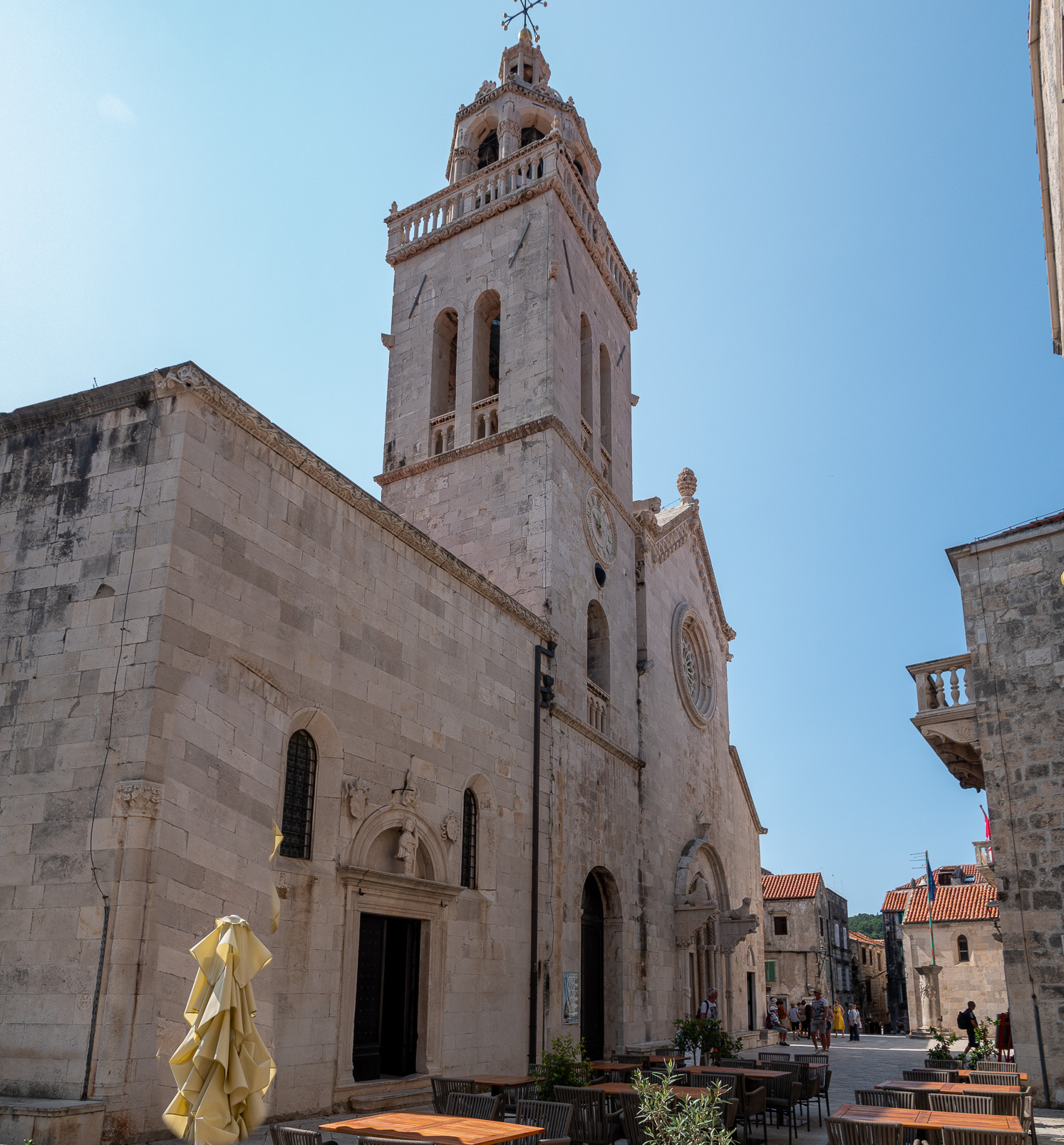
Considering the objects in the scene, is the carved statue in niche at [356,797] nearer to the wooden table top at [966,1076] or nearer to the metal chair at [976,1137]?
the metal chair at [976,1137]

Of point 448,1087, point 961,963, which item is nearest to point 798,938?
point 961,963

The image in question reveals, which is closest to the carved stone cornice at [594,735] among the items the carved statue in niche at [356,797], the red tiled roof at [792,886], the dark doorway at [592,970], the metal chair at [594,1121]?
the dark doorway at [592,970]

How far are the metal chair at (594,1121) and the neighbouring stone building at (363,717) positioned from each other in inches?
111

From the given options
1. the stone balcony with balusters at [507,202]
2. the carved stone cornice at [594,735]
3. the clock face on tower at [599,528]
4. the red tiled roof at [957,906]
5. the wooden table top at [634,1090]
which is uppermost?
the stone balcony with balusters at [507,202]

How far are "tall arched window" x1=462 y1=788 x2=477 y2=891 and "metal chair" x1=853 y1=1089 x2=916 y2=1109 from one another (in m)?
5.81

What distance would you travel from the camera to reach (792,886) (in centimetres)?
4325

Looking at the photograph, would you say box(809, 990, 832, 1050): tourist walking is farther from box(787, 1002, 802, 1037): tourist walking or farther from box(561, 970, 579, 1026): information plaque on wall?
box(561, 970, 579, 1026): information plaque on wall

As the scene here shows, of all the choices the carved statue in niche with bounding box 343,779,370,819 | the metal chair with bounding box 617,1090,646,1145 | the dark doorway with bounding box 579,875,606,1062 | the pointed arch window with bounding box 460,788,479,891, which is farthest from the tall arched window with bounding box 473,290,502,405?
the metal chair with bounding box 617,1090,646,1145

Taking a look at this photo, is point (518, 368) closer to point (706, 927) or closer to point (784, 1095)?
point (784, 1095)

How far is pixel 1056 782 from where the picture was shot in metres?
12.6

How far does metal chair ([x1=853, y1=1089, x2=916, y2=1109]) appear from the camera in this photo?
849cm

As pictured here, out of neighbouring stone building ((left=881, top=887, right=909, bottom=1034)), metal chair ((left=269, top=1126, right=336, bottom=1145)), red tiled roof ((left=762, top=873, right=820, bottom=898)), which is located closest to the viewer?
metal chair ((left=269, top=1126, right=336, bottom=1145))

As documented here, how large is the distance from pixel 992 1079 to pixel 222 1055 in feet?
26.2

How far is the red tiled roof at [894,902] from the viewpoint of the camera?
47.4 metres
